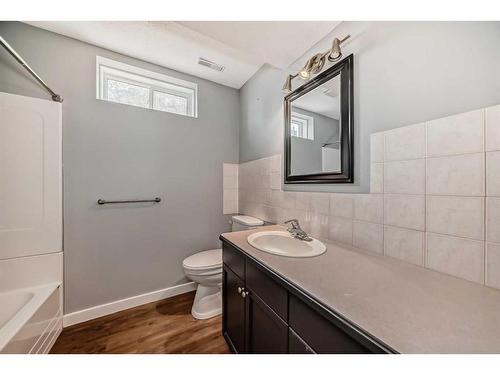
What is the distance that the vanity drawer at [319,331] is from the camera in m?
0.52

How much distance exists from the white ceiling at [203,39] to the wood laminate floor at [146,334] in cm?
209

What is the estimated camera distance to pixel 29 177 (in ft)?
4.42

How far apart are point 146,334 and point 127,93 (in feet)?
6.91

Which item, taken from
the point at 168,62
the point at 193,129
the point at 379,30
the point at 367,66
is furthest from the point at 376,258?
the point at 168,62

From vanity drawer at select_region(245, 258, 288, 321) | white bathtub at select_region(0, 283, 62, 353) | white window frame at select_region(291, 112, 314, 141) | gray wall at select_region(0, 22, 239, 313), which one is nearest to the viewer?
vanity drawer at select_region(245, 258, 288, 321)

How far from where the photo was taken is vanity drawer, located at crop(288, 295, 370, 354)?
0.52 metres

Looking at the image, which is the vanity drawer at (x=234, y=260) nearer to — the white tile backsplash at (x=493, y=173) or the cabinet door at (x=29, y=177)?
the white tile backsplash at (x=493, y=173)

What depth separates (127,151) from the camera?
67.2 inches

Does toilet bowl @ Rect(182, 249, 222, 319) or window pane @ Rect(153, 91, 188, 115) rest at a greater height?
window pane @ Rect(153, 91, 188, 115)

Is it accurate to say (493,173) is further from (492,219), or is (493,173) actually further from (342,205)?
(342,205)

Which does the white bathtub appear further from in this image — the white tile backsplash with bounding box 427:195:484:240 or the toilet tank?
the white tile backsplash with bounding box 427:195:484:240

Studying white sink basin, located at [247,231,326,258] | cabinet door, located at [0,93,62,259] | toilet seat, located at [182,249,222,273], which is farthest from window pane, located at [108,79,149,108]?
white sink basin, located at [247,231,326,258]
